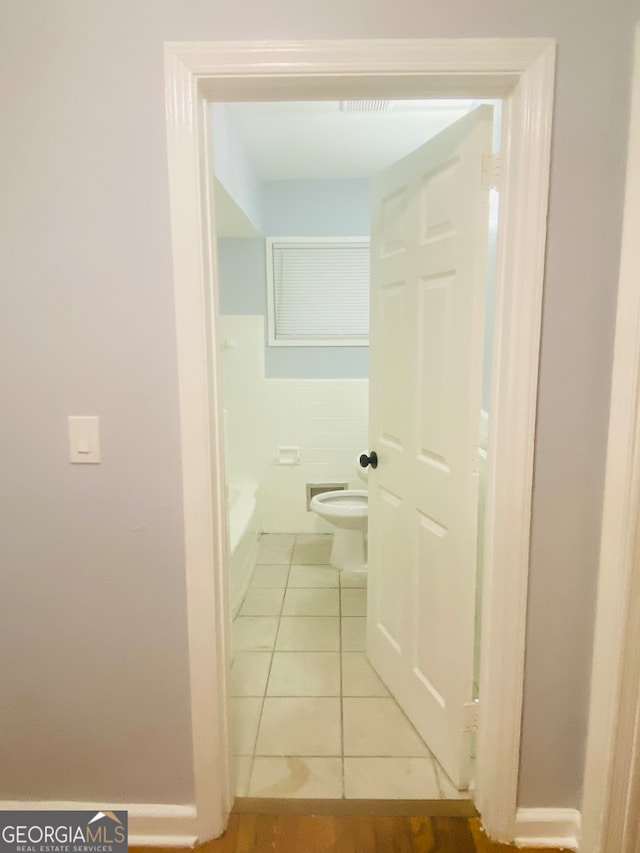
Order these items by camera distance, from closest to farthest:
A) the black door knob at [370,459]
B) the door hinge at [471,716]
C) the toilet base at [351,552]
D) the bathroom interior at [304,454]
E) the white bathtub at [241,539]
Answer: the door hinge at [471,716] → the bathroom interior at [304,454] → the black door knob at [370,459] → the white bathtub at [241,539] → the toilet base at [351,552]

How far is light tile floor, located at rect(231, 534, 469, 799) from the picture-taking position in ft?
5.56

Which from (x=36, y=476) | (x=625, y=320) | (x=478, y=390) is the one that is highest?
(x=625, y=320)

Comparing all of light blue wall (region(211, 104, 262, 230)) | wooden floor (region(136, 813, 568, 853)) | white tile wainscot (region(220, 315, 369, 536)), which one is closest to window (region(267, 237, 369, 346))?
white tile wainscot (region(220, 315, 369, 536))

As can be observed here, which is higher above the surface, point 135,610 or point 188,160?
point 188,160

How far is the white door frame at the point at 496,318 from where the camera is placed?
120 centimetres

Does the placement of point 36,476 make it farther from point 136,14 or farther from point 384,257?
point 384,257

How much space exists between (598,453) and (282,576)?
2212mm

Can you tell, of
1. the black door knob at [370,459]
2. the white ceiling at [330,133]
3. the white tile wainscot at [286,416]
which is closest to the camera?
the black door knob at [370,459]

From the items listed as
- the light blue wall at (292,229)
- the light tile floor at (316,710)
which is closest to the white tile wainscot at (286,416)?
the light blue wall at (292,229)

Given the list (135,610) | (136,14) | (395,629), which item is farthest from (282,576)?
(136,14)

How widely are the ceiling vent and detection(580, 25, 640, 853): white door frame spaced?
52.7 inches

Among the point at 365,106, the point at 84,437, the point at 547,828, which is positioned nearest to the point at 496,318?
the point at 84,437

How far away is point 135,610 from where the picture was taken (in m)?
1.43

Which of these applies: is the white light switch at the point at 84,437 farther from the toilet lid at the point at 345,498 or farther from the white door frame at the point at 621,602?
the toilet lid at the point at 345,498
